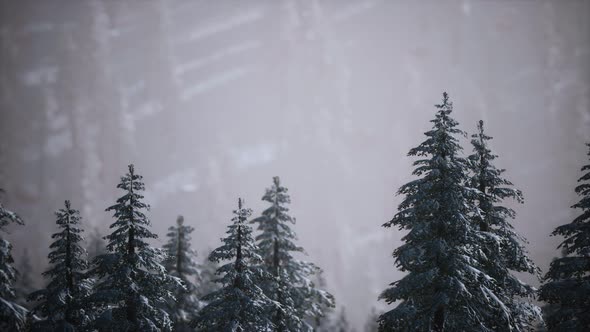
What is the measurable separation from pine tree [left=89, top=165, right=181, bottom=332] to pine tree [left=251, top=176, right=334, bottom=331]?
13.3ft

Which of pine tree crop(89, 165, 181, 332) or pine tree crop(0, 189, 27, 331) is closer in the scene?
pine tree crop(89, 165, 181, 332)

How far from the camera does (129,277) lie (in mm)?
11859

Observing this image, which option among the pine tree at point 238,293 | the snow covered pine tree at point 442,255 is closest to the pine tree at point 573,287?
the snow covered pine tree at point 442,255

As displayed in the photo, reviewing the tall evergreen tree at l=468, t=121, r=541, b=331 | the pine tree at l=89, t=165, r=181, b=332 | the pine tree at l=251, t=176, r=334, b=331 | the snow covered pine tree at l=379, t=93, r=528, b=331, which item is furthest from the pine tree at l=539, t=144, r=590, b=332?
the pine tree at l=89, t=165, r=181, b=332

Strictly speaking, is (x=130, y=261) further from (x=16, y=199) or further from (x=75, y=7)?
(x=75, y=7)

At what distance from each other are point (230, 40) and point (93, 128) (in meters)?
69.6

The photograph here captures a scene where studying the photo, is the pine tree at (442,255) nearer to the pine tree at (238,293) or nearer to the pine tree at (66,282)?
the pine tree at (238,293)

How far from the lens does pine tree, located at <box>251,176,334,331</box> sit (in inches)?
559

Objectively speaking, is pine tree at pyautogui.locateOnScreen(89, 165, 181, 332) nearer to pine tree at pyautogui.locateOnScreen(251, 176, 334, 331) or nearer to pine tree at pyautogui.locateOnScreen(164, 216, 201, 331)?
pine tree at pyautogui.locateOnScreen(251, 176, 334, 331)

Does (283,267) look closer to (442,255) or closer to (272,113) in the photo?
(442,255)

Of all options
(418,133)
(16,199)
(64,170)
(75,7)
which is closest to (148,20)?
(75,7)

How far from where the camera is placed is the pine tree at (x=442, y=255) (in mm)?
10094

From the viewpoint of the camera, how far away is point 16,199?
80875 mm

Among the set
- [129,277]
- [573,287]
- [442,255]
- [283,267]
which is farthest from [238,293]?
[573,287]
